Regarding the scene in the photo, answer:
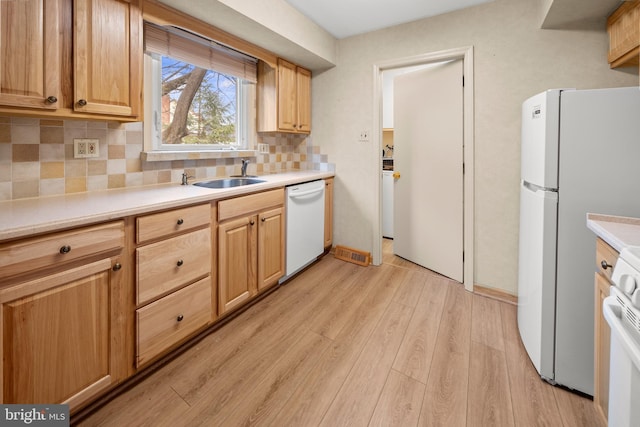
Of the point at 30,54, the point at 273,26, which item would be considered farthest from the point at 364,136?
the point at 30,54

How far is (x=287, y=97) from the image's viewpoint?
119 inches

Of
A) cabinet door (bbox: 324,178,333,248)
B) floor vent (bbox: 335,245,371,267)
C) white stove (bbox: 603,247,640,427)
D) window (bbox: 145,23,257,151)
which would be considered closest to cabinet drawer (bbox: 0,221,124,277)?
window (bbox: 145,23,257,151)

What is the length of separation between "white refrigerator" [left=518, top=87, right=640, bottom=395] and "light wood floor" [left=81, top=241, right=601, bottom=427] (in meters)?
0.22

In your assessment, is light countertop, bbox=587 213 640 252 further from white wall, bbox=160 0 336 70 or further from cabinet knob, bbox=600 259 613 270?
white wall, bbox=160 0 336 70

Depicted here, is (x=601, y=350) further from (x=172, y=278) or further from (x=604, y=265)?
(x=172, y=278)

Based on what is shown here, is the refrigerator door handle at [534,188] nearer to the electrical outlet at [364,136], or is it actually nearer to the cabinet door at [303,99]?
the electrical outlet at [364,136]

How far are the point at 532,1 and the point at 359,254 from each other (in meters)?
2.45

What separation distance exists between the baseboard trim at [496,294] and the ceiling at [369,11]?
225 centimetres

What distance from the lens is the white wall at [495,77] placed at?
6.95 feet

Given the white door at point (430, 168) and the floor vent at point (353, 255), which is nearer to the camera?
the white door at point (430, 168)

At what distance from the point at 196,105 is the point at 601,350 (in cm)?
286

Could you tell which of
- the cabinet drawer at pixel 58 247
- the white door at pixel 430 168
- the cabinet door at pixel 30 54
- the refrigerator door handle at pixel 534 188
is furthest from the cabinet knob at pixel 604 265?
the cabinet door at pixel 30 54

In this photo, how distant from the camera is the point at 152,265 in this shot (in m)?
1.53

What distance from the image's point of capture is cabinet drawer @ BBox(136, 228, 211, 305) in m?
1.49
